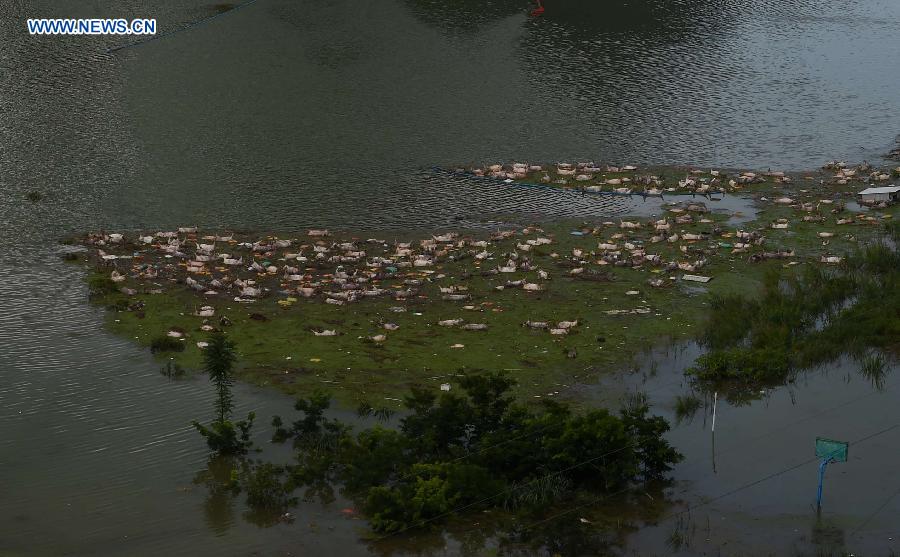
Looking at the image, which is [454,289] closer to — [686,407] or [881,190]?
[686,407]

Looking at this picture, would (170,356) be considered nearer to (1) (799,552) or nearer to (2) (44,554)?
(2) (44,554)

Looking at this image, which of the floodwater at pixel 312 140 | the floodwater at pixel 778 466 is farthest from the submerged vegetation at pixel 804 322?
the floodwater at pixel 312 140

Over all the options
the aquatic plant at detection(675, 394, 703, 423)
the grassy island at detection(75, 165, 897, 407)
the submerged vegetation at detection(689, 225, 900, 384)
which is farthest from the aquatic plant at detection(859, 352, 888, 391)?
the aquatic plant at detection(675, 394, 703, 423)

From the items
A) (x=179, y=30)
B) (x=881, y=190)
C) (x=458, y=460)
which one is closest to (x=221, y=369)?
(x=458, y=460)

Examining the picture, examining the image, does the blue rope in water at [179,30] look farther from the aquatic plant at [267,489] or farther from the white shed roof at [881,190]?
the aquatic plant at [267,489]

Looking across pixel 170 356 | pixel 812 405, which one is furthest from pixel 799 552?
pixel 170 356

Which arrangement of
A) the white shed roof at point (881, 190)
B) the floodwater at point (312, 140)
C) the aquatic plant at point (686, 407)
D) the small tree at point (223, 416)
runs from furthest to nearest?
the white shed roof at point (881, 190) < the aquatic plant at point (686, 407) < the small tree at point (223, 416) < the floodwater at point (312, 140)
